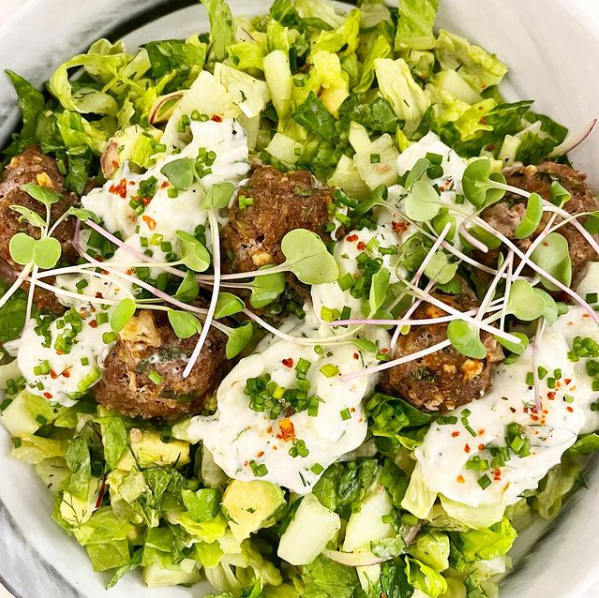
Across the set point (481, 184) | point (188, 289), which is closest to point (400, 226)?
point (481, 184)

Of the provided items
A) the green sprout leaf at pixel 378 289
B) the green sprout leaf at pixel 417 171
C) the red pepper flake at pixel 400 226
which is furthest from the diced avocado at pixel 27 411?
the green sprout leaf at pixel 417 171

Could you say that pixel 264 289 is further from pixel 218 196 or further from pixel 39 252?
pixel 39 252

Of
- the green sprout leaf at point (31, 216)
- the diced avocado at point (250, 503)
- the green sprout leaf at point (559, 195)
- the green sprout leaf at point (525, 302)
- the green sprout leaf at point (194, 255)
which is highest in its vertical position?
the green sprout leaf at point (559, 195)

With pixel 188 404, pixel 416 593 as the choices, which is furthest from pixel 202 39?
pixel 416 593

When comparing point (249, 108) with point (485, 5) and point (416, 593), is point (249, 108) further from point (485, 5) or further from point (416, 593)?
point (416, 593)

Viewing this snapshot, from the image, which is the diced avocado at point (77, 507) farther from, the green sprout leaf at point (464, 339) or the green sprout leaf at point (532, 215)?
the green sprout leaf at point (532, 215)
